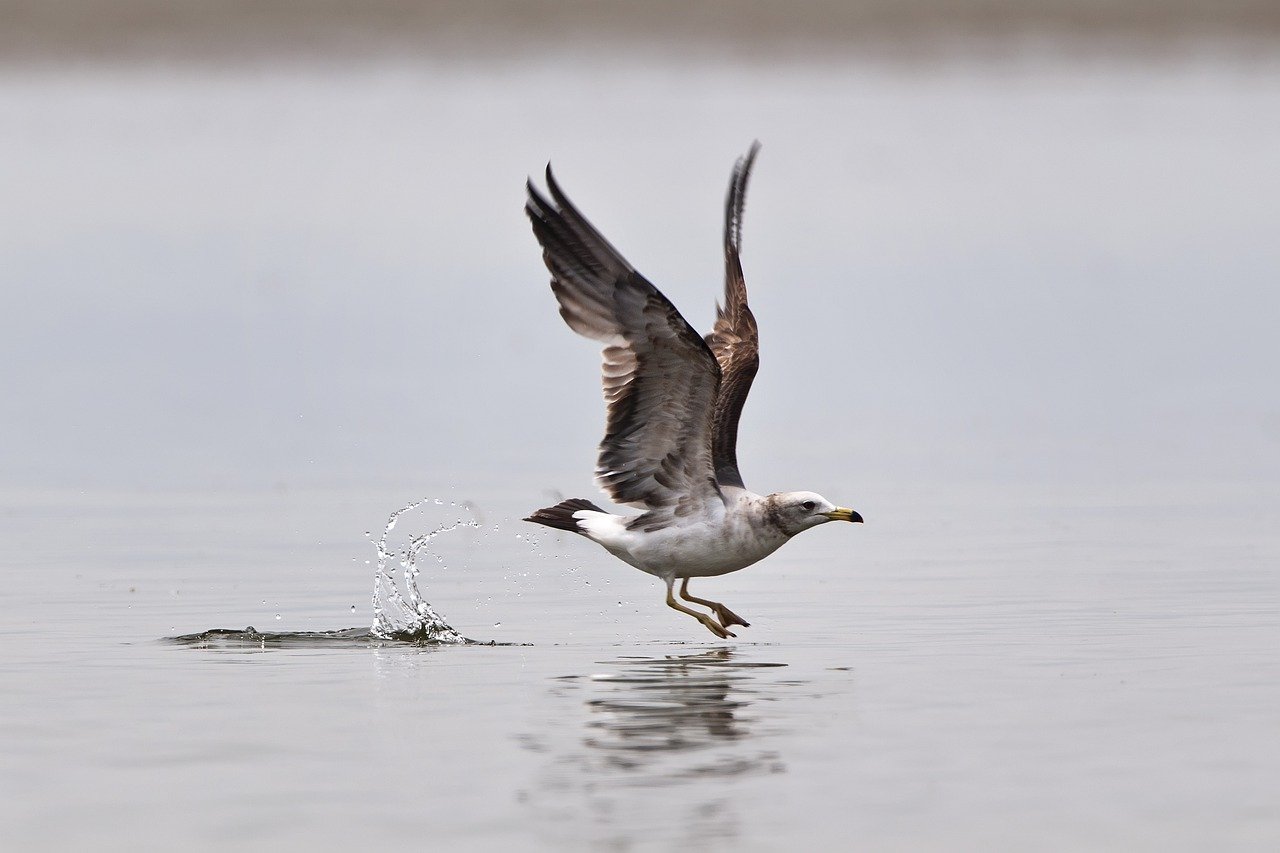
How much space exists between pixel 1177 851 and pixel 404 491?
10.4 meters

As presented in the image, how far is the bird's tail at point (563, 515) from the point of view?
13156 mm

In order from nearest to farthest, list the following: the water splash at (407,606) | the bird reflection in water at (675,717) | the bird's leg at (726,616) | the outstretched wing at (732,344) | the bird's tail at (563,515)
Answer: the bird reflection in water at (675,717), the water splash at (407,606), the bird's leg at (726,616), the bird's tail at (563,515), the outstretched wing at (732,344)

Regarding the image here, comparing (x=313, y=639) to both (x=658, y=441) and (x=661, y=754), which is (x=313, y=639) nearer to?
(x=658, y=441)

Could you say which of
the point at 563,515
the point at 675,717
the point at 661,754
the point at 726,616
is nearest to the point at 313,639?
the point at 563,515

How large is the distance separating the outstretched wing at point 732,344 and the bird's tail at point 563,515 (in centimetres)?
78

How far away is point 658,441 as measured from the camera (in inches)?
499

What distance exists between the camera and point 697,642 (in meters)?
12.0

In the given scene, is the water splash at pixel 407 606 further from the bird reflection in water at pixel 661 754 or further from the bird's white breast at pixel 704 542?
the bird reflection in water at pixel 661 754

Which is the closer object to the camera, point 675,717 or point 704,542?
point 675,717

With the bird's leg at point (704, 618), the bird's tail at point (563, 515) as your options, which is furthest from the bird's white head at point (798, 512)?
the bird's tail at point (563, 515)

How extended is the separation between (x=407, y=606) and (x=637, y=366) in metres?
1.78

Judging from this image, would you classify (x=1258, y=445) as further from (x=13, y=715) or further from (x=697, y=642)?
(x=13, y=715)

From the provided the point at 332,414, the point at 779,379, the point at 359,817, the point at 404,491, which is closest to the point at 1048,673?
the point at 359,817

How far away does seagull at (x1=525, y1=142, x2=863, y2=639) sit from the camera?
11.9 meters
